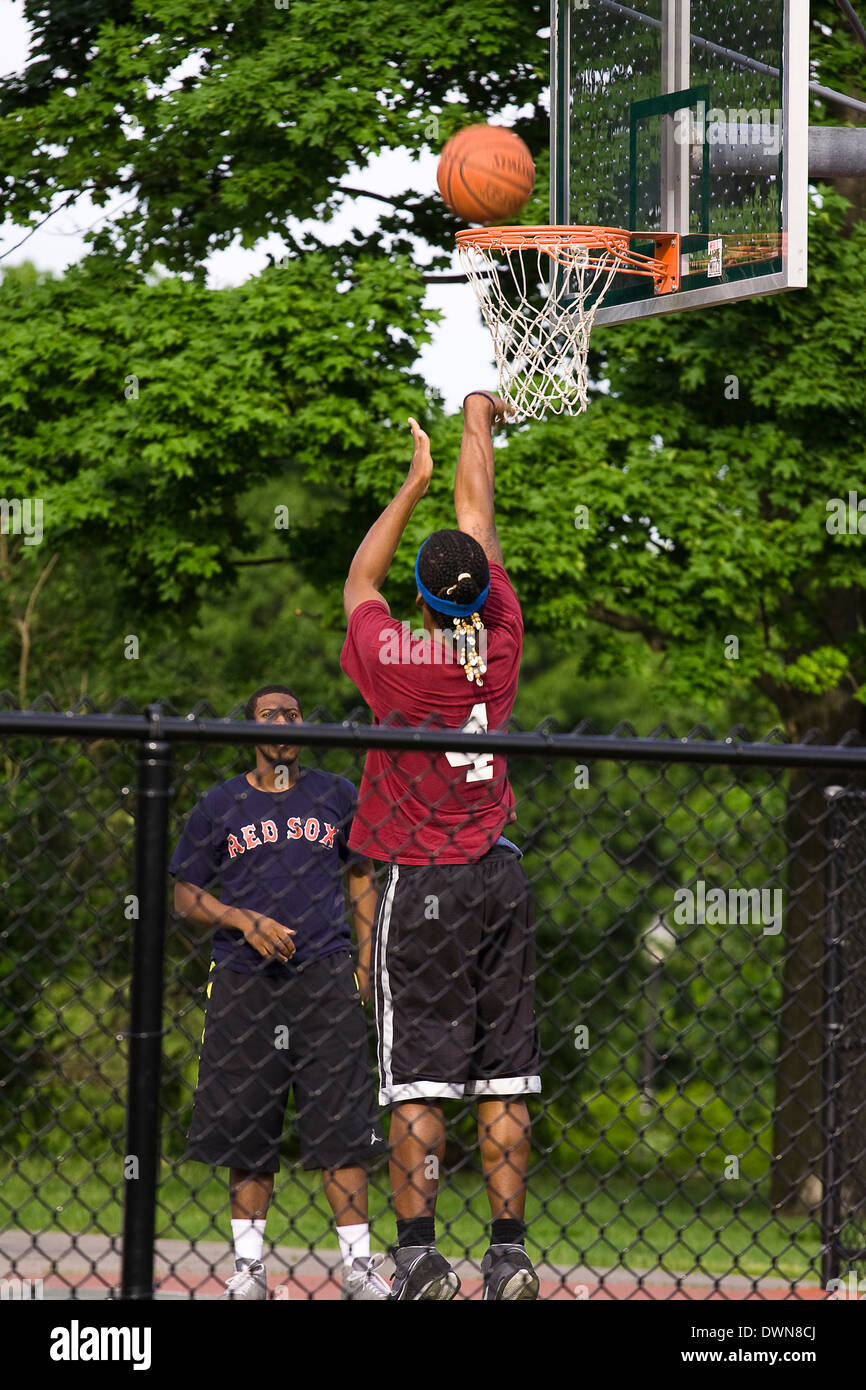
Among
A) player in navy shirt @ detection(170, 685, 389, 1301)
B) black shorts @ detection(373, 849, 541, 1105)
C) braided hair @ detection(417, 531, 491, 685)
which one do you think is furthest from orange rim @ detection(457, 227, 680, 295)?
black shorts @ detection(373, 849, 541, 1105)

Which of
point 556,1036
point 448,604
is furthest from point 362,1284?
point 556,1036

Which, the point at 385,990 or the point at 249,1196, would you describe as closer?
the point at 385,990

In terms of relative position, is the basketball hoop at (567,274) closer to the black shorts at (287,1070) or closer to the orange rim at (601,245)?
the orange rim at (601,245)

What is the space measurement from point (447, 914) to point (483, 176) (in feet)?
12.6

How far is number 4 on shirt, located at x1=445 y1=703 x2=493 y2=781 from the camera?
13.3 feet

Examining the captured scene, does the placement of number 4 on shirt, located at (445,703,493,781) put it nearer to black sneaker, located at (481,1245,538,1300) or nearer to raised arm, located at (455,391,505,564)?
raised arm, located at (455,391,505,564)

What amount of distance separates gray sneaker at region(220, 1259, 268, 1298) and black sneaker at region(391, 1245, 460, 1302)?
24.0 inches

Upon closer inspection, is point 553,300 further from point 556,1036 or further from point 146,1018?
point 556,1036

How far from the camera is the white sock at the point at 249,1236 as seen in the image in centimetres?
459

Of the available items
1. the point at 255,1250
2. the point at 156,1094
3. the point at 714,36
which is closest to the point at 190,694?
the point at 714,36

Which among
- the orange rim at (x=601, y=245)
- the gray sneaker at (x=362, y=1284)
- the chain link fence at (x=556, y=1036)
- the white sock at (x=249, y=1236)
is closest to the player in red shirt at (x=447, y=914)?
the chain link fence at (x=556, y=1036)

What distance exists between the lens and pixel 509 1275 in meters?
3.71

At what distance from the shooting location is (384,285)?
32.8ft

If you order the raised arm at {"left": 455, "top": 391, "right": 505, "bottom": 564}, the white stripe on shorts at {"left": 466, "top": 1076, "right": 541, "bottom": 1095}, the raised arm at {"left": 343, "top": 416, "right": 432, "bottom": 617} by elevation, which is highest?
the raised arm at {"left": 455, "top": 391, "right": 505, "bottom": 564}
